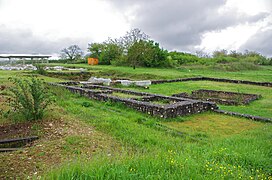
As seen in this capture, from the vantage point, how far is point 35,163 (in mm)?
4297

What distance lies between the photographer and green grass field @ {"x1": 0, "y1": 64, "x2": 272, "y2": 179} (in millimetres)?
3524

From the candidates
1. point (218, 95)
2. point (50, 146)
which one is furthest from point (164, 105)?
point (218, 95)

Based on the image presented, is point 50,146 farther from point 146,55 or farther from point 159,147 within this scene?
point 146,55

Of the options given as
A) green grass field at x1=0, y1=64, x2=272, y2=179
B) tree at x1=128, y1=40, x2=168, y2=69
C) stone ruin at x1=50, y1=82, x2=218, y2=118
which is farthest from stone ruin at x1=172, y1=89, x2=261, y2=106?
tree at x1=128, y1=40, x2=168, y2=69

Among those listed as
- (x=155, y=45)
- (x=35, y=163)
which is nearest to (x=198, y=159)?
(x=35, y=163)

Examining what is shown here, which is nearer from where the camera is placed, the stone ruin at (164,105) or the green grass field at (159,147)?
Result: the green grass field at (159,147)

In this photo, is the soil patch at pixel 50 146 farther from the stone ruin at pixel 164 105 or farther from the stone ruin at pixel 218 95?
the stone ruin at pixel 218 95

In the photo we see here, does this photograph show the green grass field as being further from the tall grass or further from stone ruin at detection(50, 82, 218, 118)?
stone ruin at detection(50, 82, 218, 118)

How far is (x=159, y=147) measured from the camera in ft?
17.5

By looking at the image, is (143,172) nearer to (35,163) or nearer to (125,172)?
(125,172)

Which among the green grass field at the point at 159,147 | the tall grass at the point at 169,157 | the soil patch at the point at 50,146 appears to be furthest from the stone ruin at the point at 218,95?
the soil patch at the point at 50,146

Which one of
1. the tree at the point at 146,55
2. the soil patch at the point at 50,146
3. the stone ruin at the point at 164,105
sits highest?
the tree at the point at 146,55

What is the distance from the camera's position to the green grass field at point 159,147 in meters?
3.52

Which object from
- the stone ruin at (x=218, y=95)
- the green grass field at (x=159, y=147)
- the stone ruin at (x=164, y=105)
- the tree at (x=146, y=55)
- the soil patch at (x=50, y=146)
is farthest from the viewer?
the tree at (x=146, y=55)
